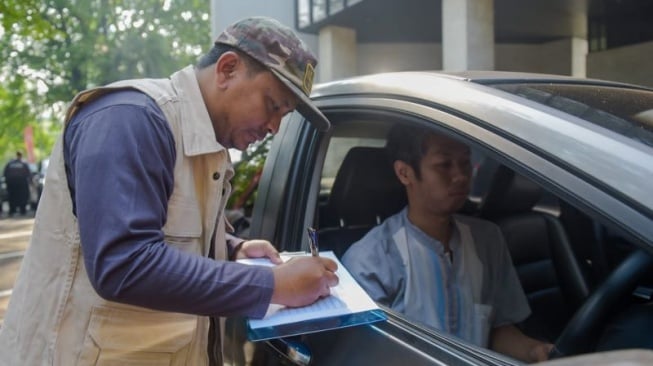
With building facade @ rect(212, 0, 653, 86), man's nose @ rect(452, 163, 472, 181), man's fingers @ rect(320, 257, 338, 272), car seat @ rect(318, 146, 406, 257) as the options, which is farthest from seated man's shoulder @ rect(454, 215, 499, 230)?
building facade @ rect(212, 0, 653, 86)

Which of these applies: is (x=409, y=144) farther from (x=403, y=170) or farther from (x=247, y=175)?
(x=247, y=175)

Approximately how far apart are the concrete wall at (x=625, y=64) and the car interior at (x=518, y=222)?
685 centimetres

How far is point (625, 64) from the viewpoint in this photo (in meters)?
9.59

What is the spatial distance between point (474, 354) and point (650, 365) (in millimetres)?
660

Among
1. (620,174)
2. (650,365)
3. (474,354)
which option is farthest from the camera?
(474,354)

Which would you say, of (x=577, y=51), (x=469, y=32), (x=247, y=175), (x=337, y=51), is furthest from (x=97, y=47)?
(x=247, y=175)

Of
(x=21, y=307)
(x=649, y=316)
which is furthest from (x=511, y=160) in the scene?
(x=21, y=307)

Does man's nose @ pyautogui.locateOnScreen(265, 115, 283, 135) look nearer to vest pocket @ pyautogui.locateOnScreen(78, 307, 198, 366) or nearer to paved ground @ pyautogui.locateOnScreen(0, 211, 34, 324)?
vest pocket @ pyautogui.locateOnScreen(78, 307, 198, 366)

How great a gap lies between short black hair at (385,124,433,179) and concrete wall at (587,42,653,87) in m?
7.53

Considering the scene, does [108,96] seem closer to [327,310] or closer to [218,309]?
[218,309]

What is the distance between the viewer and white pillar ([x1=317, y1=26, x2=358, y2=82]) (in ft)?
43.2

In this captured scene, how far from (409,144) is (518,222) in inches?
32.9

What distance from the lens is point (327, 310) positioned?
52.6 inches

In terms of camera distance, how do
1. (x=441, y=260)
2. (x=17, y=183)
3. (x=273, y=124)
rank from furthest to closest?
(x=17, y=183) → (x=441, y=260) → (x=273, y=124)
